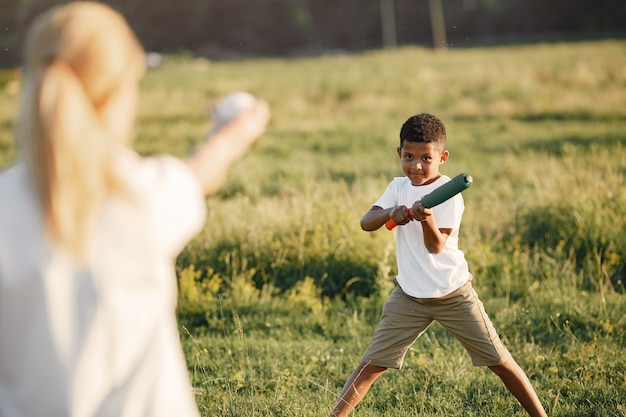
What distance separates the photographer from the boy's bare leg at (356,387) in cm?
370

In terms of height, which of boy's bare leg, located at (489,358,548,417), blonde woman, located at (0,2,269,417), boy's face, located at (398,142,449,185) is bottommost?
boy's bare leg, located at (489,358,548,417)

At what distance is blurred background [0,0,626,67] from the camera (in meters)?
53.6

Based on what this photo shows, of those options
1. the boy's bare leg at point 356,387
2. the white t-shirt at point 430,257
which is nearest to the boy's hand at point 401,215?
the white t-shirt at point 430,257

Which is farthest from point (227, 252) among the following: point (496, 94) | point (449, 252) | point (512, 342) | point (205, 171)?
point (496, 94)

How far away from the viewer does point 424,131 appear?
3502 millimetres

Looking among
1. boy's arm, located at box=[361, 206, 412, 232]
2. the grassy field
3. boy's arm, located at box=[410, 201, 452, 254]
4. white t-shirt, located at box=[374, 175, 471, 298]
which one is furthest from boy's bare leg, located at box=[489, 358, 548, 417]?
boy's arm, located at box=[361, 206, 412, 232]

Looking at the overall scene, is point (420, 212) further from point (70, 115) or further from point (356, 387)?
point (70, 115)

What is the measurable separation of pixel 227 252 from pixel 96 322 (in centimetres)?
424

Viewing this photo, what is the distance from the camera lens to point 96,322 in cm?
177

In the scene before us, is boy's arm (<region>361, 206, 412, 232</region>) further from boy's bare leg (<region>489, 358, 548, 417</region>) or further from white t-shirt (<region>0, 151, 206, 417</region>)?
white t-shirt (<region>0, 151, 206, 417</region>)

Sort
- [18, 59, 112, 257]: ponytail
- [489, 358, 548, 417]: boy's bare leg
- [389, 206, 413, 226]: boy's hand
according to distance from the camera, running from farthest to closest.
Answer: [489, 358, 548, 417]: boy's bare leg, [389, 206, 413, 226]: boy's hand, [18, 59, 112, 257]: ponytail

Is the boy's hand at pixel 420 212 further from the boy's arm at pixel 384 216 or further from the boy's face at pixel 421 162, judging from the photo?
the boy's face at pixel 421 162

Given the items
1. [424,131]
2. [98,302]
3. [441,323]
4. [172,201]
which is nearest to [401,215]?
[424,131]

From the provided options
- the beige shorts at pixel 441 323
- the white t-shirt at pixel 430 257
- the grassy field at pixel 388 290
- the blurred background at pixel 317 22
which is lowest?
the blurred background at pixel 317 22
